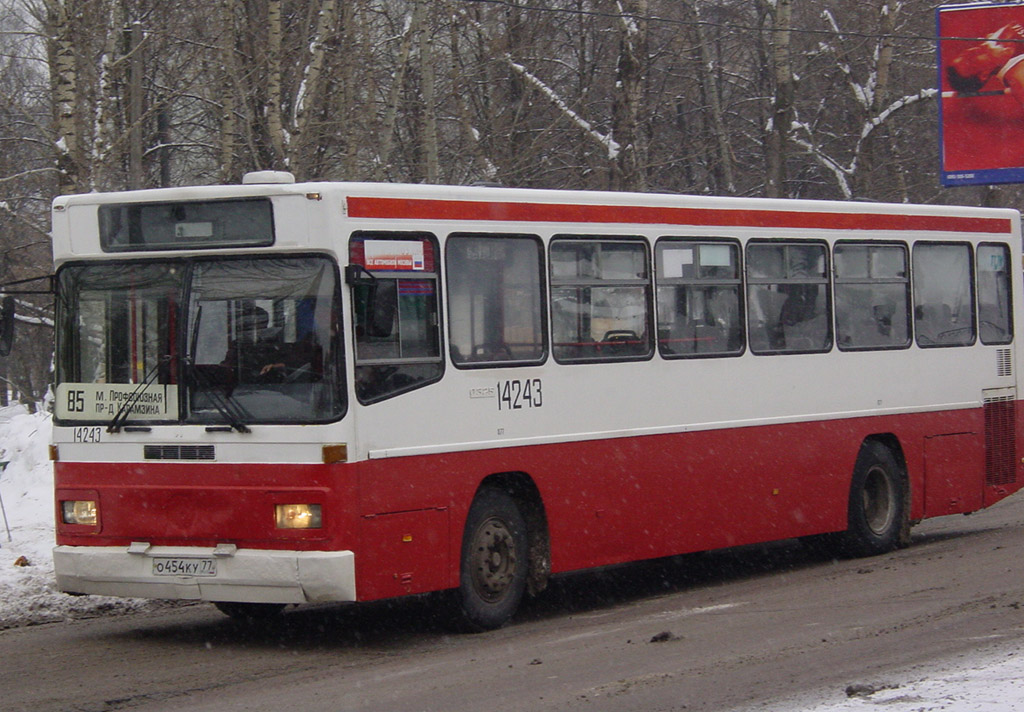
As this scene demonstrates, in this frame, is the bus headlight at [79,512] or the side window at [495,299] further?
the side window at [495,299]

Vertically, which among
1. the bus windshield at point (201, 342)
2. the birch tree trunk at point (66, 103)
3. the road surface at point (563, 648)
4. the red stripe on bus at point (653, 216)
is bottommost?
the road surface at point (563, 648)

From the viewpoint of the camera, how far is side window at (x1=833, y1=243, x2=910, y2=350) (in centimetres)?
1293

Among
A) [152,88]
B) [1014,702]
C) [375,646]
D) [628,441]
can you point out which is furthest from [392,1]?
[1014,702]

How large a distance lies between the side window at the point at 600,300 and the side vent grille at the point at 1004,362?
5.06 m

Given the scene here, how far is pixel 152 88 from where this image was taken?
24594mm

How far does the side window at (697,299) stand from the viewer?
11180mm

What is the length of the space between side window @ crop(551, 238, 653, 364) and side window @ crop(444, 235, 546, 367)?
0.20 m

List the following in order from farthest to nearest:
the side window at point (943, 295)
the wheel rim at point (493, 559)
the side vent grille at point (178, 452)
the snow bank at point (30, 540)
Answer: the side window at point (943, 295)
the snow bank at point (30, 540)
the wheel rim at point (493, 559)
the side vent grille at point (178, 452)

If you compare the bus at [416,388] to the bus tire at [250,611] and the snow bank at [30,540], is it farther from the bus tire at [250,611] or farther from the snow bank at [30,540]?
the snow bank at [30,540]

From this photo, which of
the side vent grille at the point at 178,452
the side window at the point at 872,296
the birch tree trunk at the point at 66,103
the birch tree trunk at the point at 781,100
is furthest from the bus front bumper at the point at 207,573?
the birch tree trunk at the point at 781,100

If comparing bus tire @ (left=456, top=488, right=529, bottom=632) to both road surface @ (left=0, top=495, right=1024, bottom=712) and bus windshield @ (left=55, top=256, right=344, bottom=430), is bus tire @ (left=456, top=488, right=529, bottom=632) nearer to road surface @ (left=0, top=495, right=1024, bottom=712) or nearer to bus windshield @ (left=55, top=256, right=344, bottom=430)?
road surface @ (left=0, top=495, right=1024, bottom=712)

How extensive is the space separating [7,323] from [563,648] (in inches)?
155

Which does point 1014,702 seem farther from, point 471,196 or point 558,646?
point 471,196

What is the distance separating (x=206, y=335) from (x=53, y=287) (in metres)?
1.23
